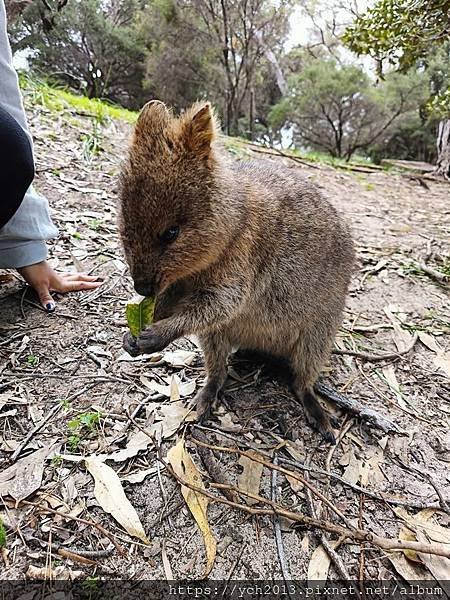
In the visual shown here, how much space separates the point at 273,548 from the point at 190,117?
171 centimetres

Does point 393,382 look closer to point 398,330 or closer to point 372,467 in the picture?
point 398,330

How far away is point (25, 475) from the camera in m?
1.76

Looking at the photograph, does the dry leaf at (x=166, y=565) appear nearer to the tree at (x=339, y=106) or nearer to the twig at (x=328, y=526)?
the twig at (x=328, y=526)

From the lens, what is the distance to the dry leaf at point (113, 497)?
164cm

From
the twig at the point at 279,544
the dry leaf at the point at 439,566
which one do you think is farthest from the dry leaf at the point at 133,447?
the dry leaf at the point at 439,566

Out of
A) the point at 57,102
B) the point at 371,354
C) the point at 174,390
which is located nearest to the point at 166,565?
the point at 174,390

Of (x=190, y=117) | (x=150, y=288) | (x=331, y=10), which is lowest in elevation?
(x=150, y=288)

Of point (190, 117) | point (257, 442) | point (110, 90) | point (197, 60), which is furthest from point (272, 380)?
point (197, 60)

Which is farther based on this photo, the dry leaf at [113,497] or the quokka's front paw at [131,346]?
the quokka's front paw at [131,346]

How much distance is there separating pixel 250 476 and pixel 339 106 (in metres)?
12.4

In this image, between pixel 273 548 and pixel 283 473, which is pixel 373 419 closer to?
pixel 283 473

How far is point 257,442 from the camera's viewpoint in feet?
6.82

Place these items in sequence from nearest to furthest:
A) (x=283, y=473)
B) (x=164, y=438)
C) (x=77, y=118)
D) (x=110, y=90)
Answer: (x=283, y=473), (x=164, y=438), (x=77, y=118), (x=110, y=90)

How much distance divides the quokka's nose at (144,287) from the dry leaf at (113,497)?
0.70 metres
